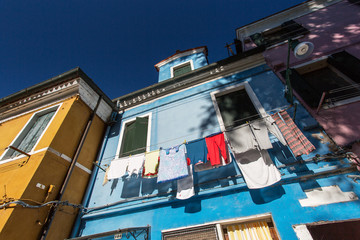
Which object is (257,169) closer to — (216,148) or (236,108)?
(216,148)

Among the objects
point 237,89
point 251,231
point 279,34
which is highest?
point 279,34

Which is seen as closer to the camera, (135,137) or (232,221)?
(232,221)

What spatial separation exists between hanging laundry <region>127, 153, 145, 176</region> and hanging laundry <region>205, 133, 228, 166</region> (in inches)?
84.1

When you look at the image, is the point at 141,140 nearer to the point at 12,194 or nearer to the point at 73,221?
the point at 73,221

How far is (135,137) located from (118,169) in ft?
5.33

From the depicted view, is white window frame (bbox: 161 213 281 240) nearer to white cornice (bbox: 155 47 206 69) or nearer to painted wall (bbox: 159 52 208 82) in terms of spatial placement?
painted wall (bbox: 159 52 208 82)

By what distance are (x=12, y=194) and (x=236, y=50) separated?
10925mm

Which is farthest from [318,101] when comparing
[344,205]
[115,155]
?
[115,155]

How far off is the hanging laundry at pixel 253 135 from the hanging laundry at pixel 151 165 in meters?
2.19

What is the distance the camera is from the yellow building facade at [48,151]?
13.6 ft

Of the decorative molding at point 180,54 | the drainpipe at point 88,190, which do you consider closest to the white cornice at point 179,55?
the decorative molding at point 180,54

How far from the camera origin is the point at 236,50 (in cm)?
963

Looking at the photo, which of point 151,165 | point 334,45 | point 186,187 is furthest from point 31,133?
point 334,45

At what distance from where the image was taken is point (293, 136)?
4.00 m
